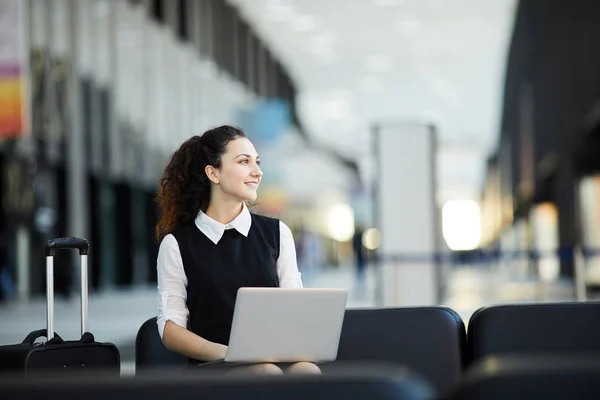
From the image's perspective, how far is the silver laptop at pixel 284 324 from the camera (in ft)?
9.87

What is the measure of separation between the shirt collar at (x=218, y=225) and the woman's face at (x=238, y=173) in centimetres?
8

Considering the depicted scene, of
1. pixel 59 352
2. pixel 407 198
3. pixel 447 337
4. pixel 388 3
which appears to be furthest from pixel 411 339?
pixel 388 3

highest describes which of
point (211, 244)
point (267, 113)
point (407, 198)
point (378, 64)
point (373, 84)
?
point (378, 64)

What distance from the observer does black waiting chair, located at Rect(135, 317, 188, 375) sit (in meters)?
3.95

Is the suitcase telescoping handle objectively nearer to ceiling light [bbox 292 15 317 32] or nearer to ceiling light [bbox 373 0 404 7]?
ceiling light [bbox 373 0 404 7]

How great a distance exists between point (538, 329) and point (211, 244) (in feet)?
3.90

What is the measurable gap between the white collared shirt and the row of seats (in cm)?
25

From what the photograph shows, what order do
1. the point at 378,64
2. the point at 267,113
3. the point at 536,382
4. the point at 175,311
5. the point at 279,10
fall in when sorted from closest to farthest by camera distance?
the point at 536,382 → the point at 175,311 → the point at 267,113 → the point at 279,10 → the point at 378,64

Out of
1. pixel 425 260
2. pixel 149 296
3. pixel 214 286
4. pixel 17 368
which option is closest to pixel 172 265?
pixel 214 286

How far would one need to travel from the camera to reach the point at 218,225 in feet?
12.0

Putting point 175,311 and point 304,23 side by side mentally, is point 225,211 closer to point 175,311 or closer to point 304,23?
point 175,311

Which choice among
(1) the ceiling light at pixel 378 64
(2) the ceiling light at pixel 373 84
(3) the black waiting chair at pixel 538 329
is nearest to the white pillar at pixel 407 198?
(3) the black waiting chair at pixel 538 329

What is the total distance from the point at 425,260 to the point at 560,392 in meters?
10.2

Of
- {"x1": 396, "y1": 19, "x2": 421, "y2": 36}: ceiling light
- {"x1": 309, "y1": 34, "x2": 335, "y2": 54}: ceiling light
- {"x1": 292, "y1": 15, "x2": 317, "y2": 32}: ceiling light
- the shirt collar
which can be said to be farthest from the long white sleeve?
{"x1": 309, "y1": 34, "x2": 335, "y2": 54}: ceiling light
